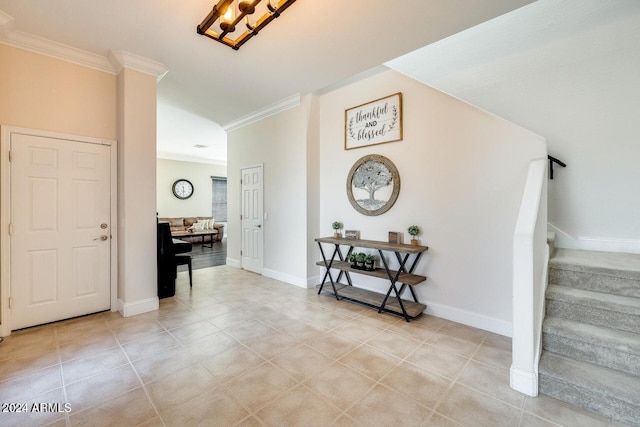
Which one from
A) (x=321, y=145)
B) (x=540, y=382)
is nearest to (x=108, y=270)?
(x=321, y=145)

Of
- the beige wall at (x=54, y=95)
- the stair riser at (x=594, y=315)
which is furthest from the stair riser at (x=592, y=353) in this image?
the beige wall at (x=54, y=95)

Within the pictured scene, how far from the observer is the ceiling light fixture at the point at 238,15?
1861 mm

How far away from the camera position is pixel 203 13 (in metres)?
2.34

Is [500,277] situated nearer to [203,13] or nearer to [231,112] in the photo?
[203,13]

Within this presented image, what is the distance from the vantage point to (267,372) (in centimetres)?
209

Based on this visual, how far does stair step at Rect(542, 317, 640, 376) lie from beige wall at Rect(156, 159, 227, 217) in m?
9.87

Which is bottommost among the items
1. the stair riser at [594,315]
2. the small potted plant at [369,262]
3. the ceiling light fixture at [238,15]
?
the stair riser at [594,315]

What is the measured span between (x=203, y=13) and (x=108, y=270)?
296 centimetres

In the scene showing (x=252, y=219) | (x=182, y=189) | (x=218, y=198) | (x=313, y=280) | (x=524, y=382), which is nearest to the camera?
(x=524, y=382)

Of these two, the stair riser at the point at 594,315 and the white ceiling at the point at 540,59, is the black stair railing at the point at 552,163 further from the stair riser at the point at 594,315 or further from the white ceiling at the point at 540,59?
the stair riser at the point at 594,315

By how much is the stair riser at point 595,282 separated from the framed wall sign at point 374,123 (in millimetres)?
2107

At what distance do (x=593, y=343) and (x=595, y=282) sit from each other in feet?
1.90

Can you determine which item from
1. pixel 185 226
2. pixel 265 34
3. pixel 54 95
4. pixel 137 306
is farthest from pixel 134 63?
pixel 185 226

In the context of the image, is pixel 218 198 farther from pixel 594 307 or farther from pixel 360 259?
pixel 594 307
